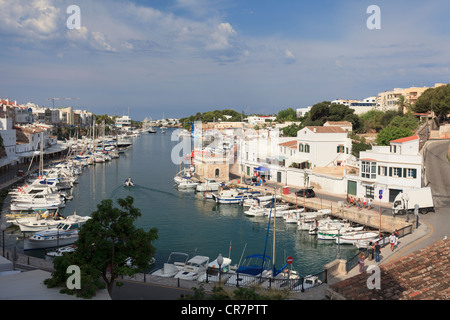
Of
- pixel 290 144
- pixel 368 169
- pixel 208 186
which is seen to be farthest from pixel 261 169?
pixel 368 169

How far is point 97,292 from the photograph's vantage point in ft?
33.6

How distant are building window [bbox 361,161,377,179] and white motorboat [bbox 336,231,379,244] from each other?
6908mm

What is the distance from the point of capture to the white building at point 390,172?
29.2 m

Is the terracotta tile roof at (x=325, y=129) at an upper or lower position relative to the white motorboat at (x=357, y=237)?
upper

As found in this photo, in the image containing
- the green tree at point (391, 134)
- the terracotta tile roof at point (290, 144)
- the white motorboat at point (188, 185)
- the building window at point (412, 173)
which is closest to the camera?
the building window at point (412, 173)

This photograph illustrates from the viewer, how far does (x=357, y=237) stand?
82.3 ft

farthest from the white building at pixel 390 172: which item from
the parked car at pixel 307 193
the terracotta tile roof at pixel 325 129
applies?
the terracotta tile roof at pixel 325 129

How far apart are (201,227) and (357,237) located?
11261mm

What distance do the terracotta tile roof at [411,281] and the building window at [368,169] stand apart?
20782mm

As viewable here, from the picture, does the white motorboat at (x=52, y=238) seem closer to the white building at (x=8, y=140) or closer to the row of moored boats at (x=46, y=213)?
the row of moored boats at (x=46, y=213)

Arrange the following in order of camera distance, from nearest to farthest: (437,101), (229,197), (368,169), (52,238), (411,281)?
1. (411,281)
2. (52,238)
3. (368,169)
4. (229,197)
5. (437,101)

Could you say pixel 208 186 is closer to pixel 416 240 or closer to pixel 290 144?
pixel 290 144

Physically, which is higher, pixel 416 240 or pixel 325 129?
pixel 325 129
